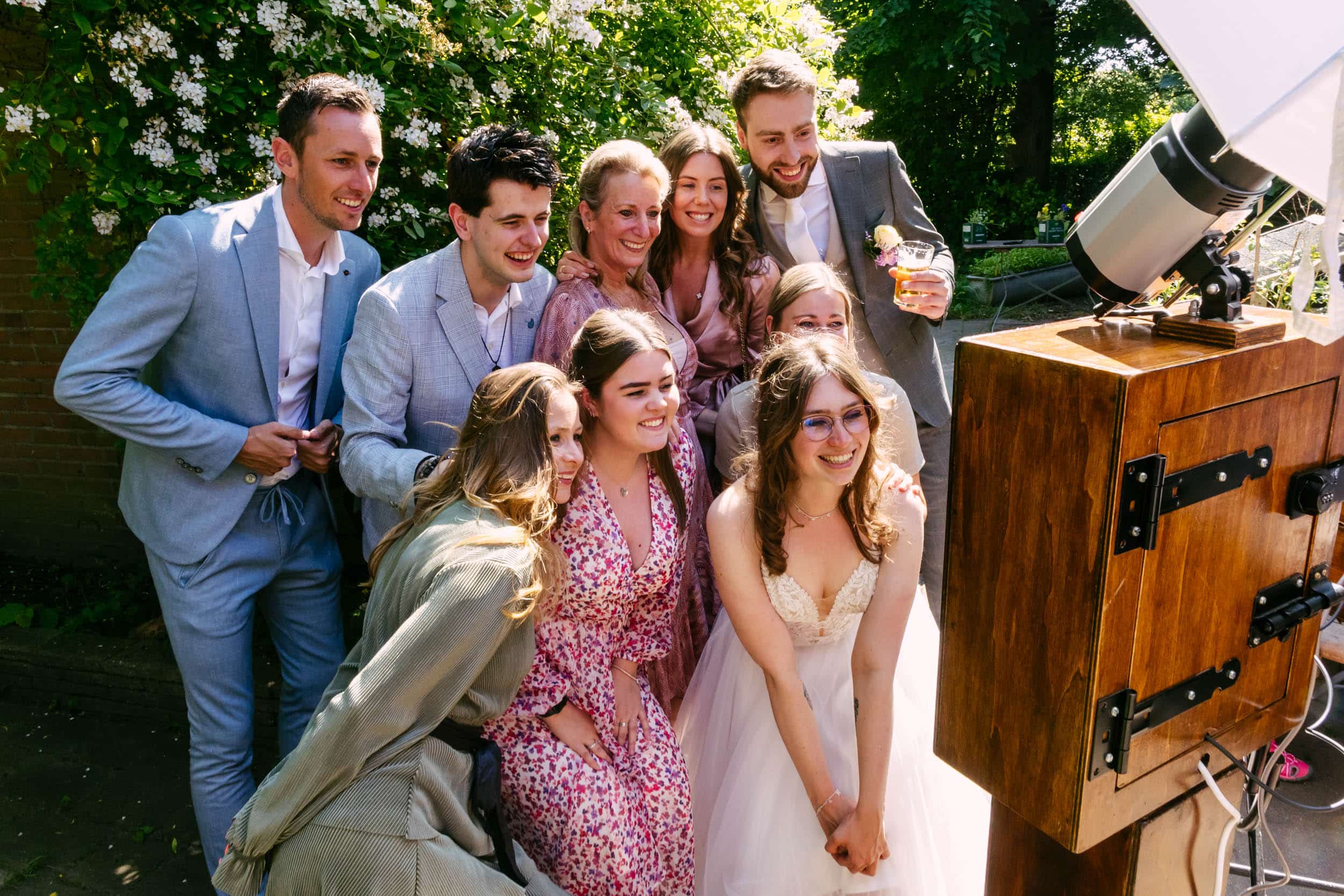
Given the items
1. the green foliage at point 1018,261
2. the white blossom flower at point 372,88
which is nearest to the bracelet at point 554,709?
the white blossom flower at point 372,88

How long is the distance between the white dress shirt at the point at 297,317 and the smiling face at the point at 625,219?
0.77m

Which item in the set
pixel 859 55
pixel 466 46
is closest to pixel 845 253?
pixel 466 46

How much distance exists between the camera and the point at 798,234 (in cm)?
342

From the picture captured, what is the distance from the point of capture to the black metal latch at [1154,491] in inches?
62.3

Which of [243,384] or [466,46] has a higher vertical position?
[466,46]

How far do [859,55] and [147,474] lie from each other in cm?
1404

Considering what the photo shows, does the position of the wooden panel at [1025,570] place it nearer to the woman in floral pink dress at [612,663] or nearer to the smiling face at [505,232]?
the woman in floral pink dress at [612,663]

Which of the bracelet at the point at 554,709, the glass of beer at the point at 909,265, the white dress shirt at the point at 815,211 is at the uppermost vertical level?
the white dress shirt at the point at 815,211

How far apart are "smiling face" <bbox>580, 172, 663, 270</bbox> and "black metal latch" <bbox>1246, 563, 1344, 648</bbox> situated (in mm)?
1873

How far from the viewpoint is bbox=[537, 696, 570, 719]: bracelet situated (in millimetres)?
2389

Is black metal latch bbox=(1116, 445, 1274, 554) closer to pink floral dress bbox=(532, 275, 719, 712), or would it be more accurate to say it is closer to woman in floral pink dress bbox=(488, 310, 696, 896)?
woman in floral pink dress bbox=(488, 310, 696, 896)

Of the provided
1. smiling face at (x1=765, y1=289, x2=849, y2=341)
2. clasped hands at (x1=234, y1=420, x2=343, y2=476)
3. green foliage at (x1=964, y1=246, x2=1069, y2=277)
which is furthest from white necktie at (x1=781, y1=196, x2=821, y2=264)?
green foliage at (x1=964, y1=246, x2=1069, y2=277)

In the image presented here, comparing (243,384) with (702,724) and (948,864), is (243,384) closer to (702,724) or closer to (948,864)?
(702,724)

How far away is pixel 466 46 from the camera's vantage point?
355 cm
